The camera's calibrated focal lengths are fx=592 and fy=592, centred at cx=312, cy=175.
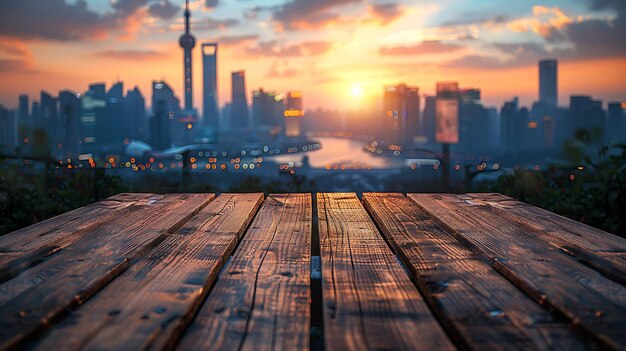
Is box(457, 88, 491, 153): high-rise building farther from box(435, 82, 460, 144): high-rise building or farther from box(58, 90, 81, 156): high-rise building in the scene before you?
box(58, 90, 81, 156): high-rise building

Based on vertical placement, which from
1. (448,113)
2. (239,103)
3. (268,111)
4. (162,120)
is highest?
(239,103)

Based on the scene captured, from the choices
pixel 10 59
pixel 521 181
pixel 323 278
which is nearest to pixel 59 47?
pixel 10 59

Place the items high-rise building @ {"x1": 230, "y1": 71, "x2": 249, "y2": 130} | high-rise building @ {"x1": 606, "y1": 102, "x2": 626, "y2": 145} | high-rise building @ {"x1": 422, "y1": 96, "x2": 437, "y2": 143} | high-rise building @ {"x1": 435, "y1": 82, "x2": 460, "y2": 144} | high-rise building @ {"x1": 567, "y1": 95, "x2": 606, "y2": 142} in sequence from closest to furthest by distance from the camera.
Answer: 1. high-rise building @ {"x1": 435, "y1": 82, "x2": 460, "y2": 144}
2. high-rise building @ {"x1": 606, "y1": 102, "x2": 626, "y2": 145}
3. high-rise building @ {"x1": 567, "y1": 95, "x2": 606, "y2": 142}
4. high-rise building @ {"x1": 422, "y1": 96, "x2": 437, "y2": 143}
5. high-rise building @ {"x1": 230, "y1": 71, "x2": 249, "y2": 130}

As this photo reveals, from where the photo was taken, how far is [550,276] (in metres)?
1.27

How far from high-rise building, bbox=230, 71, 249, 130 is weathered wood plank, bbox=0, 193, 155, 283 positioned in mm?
101650

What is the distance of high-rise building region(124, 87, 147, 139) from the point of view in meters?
63.2

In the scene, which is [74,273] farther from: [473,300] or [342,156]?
[342,156]

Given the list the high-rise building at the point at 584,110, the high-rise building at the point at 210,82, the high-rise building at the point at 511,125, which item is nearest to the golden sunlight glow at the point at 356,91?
the high-rise building at the point at 511,125

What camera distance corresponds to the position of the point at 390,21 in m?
24.0

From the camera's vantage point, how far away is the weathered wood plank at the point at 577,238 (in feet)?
4.59

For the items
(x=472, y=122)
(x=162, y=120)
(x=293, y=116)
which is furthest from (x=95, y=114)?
(x=472, y=122)

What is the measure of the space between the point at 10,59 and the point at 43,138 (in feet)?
106

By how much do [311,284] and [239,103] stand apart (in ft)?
383

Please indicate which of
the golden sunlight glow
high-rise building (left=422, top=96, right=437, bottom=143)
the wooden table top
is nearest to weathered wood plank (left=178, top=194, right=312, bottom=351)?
the wooden table top
